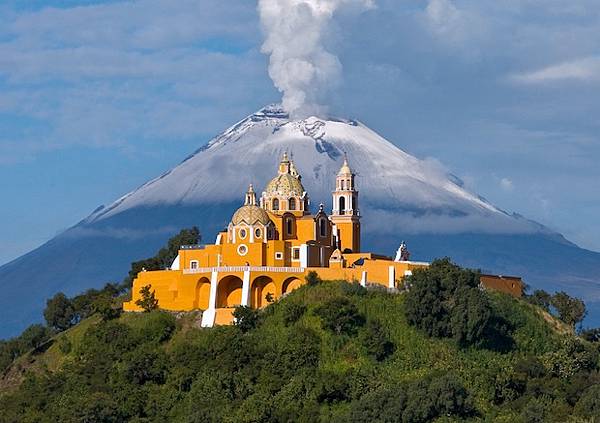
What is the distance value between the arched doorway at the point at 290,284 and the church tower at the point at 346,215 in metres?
5.54

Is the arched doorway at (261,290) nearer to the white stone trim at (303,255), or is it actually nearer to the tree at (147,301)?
the white stone trim at (303,255)

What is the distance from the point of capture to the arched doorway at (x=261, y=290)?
280 feet

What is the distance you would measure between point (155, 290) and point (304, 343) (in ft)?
32.6

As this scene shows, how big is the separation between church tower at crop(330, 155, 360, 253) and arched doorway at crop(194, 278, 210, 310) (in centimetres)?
767

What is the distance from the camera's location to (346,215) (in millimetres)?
91000

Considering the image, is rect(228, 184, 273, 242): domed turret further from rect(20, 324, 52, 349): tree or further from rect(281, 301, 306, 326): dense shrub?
rect(20, 324, 52, 349): tree

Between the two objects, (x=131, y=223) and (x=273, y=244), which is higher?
(x=131, y=223)

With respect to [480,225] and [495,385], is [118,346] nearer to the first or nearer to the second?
[495,385]

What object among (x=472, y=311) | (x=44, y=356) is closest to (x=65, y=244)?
(x=44, y=356)

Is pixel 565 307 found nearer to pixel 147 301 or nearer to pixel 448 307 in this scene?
pixel 448 307

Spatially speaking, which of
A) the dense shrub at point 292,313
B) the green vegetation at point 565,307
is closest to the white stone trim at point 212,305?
the dense shrub at point 292,313

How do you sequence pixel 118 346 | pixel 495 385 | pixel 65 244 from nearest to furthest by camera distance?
pixel 495 385 < pixel 118 346 < pixel 65 244

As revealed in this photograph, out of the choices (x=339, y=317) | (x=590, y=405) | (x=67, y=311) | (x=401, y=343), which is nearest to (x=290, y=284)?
(x=339, y=317)

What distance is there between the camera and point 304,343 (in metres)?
80.4
